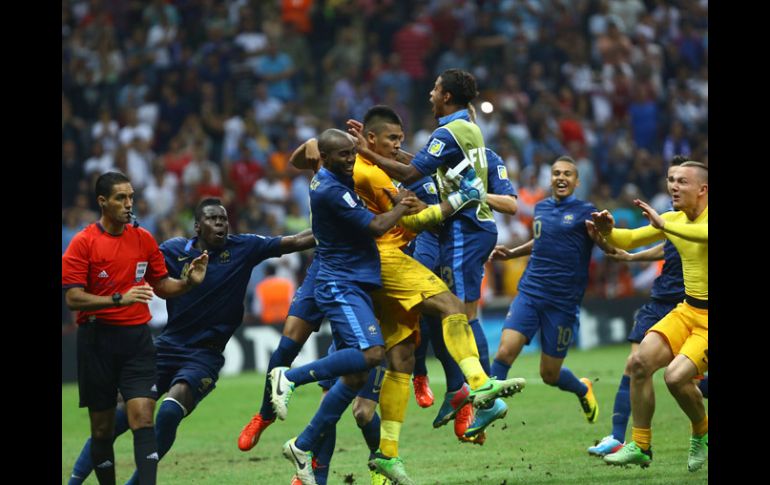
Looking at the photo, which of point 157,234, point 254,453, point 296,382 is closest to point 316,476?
point 296,382

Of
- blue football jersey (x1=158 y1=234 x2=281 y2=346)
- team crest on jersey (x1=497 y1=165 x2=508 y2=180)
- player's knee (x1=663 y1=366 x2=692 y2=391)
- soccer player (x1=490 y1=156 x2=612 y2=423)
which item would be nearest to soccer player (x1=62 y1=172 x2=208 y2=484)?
blue football jersey (x1=158 y1=234 x2=281 y2=346)

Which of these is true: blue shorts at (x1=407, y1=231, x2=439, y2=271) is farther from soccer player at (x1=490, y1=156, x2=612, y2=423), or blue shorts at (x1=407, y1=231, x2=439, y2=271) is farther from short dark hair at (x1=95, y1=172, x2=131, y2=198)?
short dark hair at (x1=95, y1=172, x2=131, y2=198)

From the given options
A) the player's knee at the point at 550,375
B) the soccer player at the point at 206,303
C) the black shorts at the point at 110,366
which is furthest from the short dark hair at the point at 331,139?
the player's knee at the point at 550,375

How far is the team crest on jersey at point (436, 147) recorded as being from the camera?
29.5 ft

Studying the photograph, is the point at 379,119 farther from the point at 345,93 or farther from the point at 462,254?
the point at 345,93

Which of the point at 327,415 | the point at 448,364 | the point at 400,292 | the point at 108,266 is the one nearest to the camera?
the point at 108,266

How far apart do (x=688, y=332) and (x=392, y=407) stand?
7.59ft

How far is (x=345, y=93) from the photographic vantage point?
21.7 meters

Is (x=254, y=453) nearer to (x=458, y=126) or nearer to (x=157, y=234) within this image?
(x=458, y=126)

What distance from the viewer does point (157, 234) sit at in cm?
1831

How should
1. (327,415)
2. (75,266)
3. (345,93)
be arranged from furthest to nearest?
(345,93), (327,415), (75,266)

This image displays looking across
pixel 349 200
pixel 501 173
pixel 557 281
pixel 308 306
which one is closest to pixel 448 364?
pixel 308 306

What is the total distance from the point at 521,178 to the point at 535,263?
31.1 feet
